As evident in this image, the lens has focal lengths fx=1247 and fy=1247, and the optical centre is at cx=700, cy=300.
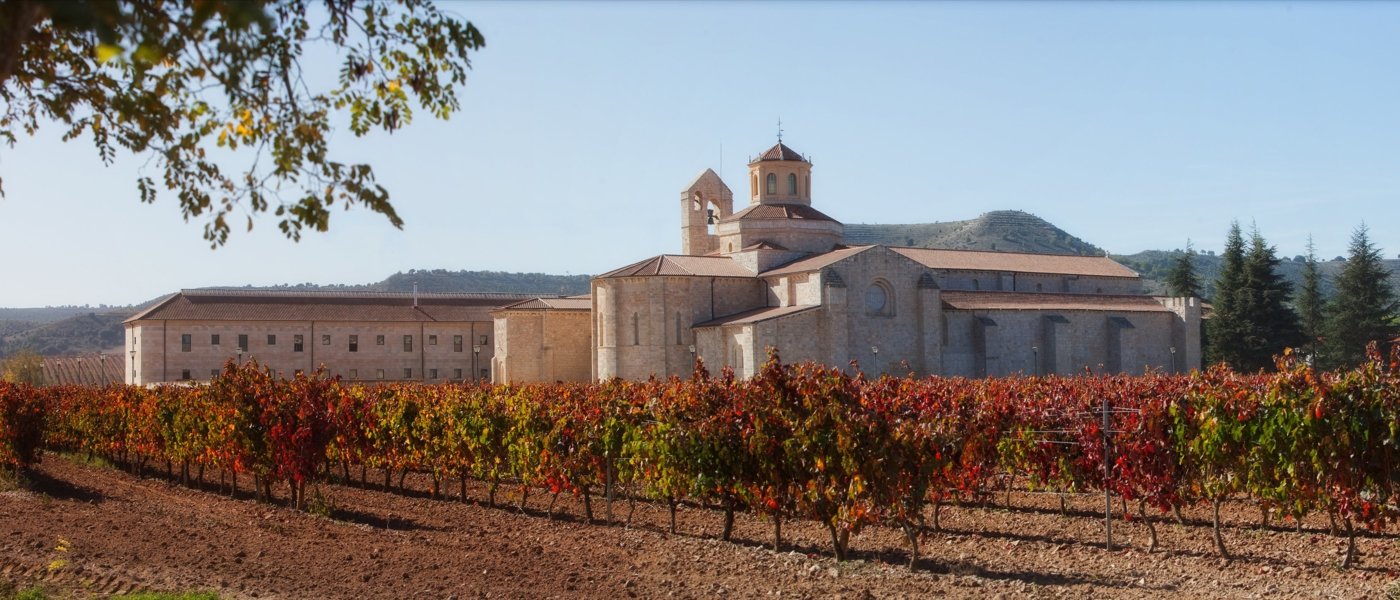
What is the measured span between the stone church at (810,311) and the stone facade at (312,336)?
374 inches

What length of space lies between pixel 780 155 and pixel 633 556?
4409cm

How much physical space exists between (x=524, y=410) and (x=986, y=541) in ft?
20.2

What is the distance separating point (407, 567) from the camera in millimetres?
10984

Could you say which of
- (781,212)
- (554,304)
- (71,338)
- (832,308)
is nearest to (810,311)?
(832,308)

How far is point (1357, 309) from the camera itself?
5891 centimetres

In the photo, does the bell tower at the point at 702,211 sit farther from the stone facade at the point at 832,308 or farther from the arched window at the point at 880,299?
the arched window at the point at 880,299

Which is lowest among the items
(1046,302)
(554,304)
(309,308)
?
(1046,302)

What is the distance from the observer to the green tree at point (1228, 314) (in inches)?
2311

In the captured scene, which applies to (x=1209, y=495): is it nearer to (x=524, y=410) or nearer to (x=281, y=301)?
(x=524, y=410)

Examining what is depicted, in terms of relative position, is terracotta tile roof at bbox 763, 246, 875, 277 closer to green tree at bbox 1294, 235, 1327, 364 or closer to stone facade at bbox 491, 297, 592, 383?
stone facade at bbox 491, 297, 592, 383

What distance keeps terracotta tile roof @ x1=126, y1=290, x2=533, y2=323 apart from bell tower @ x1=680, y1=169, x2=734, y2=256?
15.0 m

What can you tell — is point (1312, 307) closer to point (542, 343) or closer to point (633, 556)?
point (542, 343)

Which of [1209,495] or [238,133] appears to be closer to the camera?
[238,133]

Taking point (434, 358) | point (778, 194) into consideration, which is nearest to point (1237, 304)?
point (778, 194)
